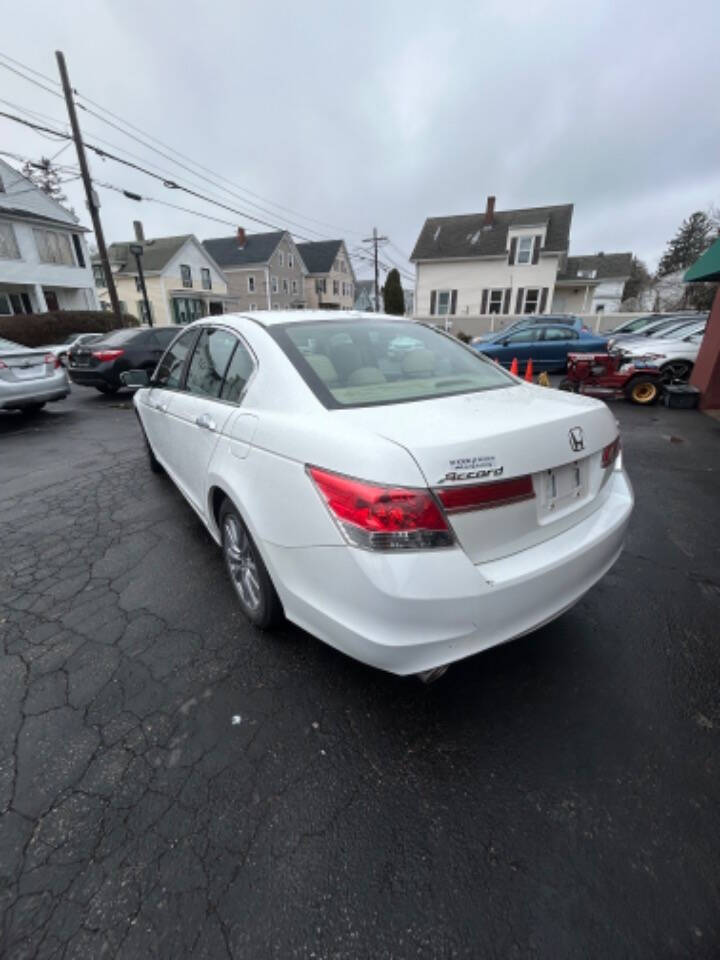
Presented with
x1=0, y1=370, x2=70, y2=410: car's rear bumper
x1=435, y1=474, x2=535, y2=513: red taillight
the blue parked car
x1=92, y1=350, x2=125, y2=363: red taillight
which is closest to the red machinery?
the blue parked car

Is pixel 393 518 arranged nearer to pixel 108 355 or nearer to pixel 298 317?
pixel 298 317

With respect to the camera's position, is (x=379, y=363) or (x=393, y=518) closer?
(x=393, y=518)

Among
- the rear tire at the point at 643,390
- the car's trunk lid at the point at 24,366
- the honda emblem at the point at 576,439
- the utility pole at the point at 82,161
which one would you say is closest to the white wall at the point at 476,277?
the utility pole at the point at 82,161

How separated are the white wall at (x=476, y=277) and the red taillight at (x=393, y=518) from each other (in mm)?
27609

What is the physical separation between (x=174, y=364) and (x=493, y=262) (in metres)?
26.8

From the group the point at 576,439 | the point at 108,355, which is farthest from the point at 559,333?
the point at 576,439

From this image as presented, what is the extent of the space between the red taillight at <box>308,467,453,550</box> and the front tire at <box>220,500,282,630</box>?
31.6 inches

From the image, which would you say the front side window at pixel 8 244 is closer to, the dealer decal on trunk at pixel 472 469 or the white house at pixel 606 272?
the dealer decal on trunk at pixel 472 469

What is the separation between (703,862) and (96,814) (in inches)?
80.8

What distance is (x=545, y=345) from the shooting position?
41.4 feet

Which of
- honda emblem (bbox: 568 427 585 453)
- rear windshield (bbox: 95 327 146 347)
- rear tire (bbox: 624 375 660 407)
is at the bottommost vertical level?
rear tire (bbox: 624 375 660 407)

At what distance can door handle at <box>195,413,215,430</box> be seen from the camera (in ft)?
7.96

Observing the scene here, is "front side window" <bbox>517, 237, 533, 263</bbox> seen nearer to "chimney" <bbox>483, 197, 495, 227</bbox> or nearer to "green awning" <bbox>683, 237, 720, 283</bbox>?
"chimney" <bbox>483, 197, 495, 227</bbox>

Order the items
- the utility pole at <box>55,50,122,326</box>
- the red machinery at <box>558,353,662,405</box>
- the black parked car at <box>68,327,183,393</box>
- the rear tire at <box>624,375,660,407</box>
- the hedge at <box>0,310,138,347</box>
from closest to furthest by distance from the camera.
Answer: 1. the red machinery at <box>558,353,662,405</box>
2. the rear tire at <box>624,375,660,407</box>
3. the black parked car at <box>68,327,183,393</box>
4. the utility pole at <box>55,50,122,326</box>
5. the hedge at <box>0,310,138,347</box>
